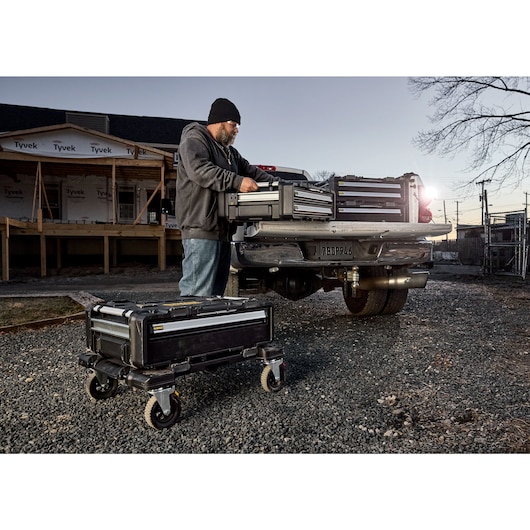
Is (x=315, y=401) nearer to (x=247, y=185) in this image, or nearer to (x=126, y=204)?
(x=247, y=185)

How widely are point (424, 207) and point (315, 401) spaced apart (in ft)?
6.40

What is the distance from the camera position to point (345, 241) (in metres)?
3.00

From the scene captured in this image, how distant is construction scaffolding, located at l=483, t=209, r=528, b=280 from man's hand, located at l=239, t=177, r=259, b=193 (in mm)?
7665

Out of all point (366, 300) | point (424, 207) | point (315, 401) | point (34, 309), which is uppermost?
point (424, 207)

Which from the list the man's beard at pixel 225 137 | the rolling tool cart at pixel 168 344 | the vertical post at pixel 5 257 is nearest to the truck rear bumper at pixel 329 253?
the man's beard at pixel 225 137

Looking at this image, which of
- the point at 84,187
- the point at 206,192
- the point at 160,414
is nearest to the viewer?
the point at 160,414

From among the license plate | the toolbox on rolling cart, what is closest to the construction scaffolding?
the license plate

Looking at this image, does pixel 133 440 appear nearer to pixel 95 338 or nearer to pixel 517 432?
pixel 95 338

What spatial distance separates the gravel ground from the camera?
1.47 meters

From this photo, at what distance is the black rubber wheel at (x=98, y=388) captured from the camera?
1818 millimetres

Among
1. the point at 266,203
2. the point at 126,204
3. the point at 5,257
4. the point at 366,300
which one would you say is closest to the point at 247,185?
the point at 266,203

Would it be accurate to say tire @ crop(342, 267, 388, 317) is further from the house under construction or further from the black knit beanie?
the house under construction

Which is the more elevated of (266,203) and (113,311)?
(266,203)

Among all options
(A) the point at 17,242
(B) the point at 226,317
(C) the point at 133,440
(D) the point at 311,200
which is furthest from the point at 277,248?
(A) the point at 17,242
